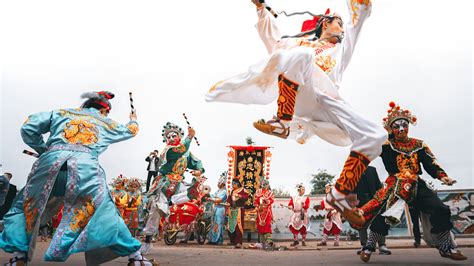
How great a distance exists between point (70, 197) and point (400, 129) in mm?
4472

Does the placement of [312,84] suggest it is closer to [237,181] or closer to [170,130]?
[170,130]


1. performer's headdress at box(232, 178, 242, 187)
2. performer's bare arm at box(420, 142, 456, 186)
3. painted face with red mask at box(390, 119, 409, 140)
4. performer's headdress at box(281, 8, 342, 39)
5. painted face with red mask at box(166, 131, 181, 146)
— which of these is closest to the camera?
performer's headdress at box(281, 8, 342, 39)

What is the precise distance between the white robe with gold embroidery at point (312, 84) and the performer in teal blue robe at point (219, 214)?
28.2 ft

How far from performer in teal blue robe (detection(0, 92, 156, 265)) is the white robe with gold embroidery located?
1.56 metres

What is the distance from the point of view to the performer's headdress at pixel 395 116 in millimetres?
5980

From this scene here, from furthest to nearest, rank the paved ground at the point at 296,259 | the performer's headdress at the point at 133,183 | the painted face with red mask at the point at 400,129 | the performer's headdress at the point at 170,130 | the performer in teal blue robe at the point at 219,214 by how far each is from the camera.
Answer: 1. the performer in teal blue robe at the point at 219,214
2. the performer's headdress at the point at 133,183
3. the performer's headdress at the point at 170,130
4. the painted face with red mask at the point at 400,129
5. the paved ground at the point at 296,259

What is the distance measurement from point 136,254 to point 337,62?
2712 millimetres

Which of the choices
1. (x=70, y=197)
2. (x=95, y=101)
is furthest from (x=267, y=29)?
(x=70, y=197)

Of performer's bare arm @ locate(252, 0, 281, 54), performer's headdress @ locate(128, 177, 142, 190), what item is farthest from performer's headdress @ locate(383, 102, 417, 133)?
performer's headdress @ locate(128, 177, 142, 190)

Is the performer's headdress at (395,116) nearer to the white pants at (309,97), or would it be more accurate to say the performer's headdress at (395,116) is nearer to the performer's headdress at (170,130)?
the white pants at (309,97)

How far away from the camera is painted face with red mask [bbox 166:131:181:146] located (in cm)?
838

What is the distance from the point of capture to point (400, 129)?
5930 mm

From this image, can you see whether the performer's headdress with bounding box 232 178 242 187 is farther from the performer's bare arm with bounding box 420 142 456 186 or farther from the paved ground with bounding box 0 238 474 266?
the performer's bare arm with bounding box 420 142 456 186

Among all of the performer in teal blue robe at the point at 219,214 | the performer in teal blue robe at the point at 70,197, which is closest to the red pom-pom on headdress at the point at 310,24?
the performer in teal blue robe at the point at 70,197
